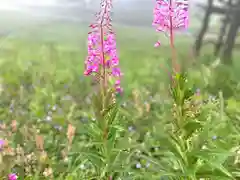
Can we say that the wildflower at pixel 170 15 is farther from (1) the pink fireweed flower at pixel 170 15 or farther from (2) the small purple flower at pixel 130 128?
(2) the small purple flower at pixel 130 128

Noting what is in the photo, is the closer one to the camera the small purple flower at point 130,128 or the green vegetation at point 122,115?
the green vegetation at point 122,115

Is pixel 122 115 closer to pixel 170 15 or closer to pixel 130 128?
pixel 130 128

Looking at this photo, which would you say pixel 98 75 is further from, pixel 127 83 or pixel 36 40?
pixel 36 40

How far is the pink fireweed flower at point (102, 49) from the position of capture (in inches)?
121

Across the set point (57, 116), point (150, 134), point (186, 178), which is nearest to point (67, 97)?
point (57, 116)

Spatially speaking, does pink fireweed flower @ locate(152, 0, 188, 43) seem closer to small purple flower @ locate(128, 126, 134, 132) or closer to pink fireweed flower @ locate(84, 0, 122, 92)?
pink fireweed flower @ locate(84, 0, 122, 92)

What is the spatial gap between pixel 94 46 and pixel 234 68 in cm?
573

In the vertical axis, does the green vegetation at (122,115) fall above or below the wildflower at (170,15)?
below

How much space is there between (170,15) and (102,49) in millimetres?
480

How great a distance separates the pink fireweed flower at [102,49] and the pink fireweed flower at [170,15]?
0.31 m

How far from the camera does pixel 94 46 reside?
3.17 metres

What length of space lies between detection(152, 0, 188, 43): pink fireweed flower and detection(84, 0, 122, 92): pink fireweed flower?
312mm

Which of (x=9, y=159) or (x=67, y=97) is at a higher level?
(x=9, y=159)

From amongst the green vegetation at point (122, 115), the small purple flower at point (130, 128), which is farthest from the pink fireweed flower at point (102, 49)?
the small purple flower at point (130, 128)
